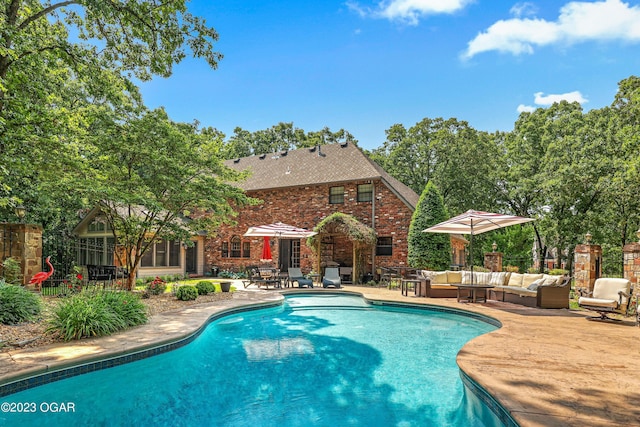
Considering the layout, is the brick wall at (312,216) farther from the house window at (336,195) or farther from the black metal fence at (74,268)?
the black metal fence at (74,268)

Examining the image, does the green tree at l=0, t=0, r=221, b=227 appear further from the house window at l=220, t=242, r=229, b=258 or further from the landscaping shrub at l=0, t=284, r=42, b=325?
the house window at l=220, t=242, r=229, b=258

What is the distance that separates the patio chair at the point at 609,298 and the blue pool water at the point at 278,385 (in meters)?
2.54

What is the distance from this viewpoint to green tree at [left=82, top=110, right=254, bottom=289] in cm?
1019

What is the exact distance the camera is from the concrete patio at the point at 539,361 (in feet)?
11.8

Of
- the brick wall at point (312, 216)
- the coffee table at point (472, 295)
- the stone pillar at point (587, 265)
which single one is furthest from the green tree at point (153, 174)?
the stone pillar at point (587, 265)

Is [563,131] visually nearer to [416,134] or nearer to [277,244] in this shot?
[416,134]

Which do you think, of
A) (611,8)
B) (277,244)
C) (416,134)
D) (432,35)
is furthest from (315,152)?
(611,8)

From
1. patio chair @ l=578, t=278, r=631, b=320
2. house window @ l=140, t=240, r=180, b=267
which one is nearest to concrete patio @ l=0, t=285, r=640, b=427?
patio chair @ l=578, t=278, r=631, b=320

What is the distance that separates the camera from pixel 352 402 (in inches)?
194

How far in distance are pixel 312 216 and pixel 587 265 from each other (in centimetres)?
1289

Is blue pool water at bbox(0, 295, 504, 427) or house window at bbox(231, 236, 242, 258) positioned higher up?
house window at bbox(231, 236, 242, 258)

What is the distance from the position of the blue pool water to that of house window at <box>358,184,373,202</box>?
433 inches

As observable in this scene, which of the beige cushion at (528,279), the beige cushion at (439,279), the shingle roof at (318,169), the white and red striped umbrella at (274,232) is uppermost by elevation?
the shingle roof at (318,169)

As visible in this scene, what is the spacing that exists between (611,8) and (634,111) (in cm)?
851
